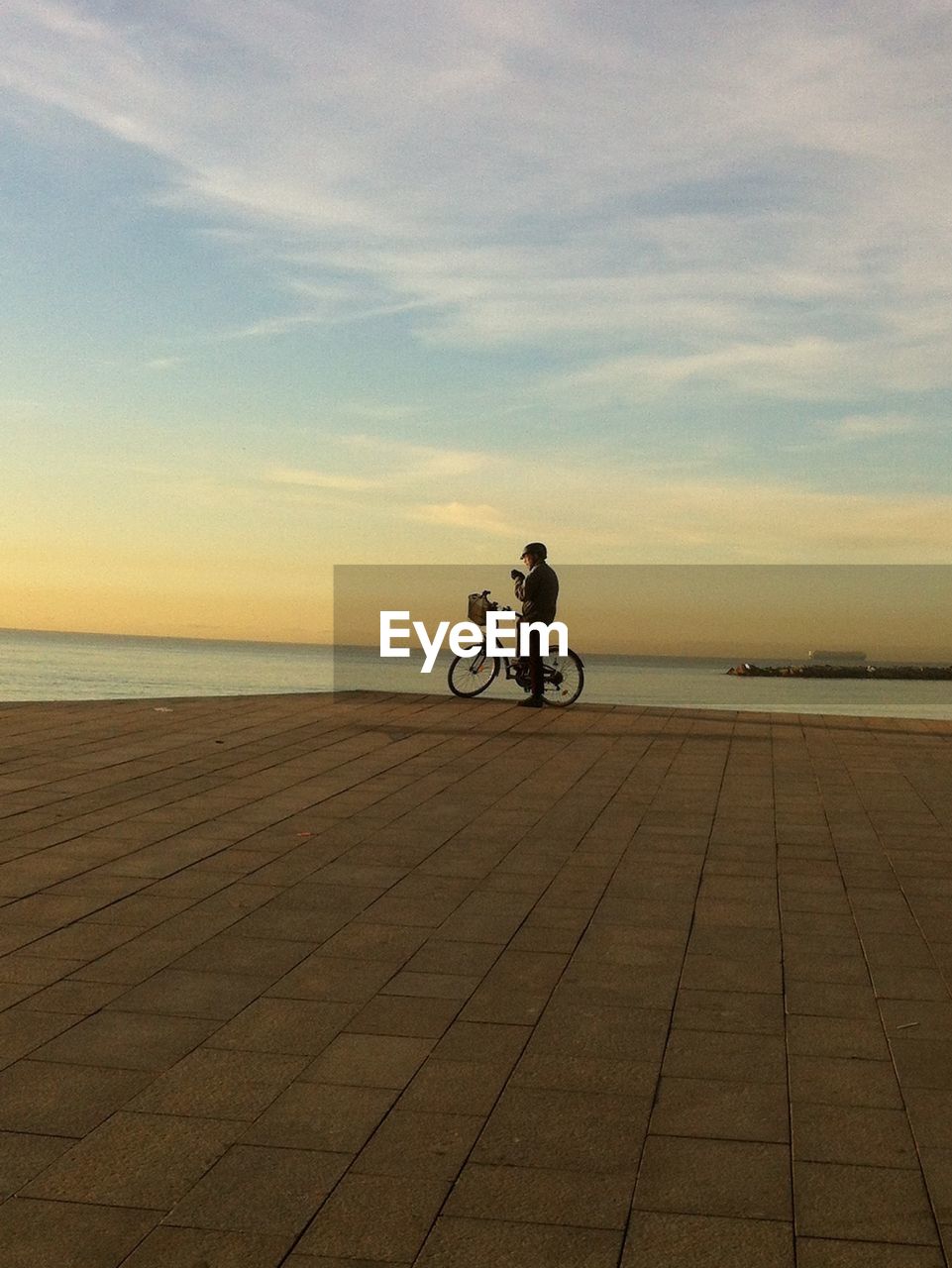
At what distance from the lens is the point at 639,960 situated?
16.1 ft

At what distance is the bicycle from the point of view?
628 inches

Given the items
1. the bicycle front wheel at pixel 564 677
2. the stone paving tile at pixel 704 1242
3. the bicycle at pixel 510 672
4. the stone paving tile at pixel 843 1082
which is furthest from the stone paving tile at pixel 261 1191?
the bicycle front wheel at pixel 564 677

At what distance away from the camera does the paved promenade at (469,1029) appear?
278 centimetres

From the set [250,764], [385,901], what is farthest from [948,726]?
[385,901]

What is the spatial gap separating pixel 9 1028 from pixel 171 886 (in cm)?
198

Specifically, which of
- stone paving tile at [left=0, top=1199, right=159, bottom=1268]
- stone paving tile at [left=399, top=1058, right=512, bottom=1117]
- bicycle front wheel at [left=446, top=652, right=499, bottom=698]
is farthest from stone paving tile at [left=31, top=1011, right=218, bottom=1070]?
bicycle front wheel at [left=446, top=652, right=499, bottom=698]

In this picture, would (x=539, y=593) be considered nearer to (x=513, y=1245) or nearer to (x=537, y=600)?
(x=537, y=600)

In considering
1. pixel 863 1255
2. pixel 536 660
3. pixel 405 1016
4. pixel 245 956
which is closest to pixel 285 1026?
pixel 405 1016

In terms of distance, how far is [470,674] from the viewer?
16.8m

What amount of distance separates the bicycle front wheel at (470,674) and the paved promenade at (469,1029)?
25.4 ft

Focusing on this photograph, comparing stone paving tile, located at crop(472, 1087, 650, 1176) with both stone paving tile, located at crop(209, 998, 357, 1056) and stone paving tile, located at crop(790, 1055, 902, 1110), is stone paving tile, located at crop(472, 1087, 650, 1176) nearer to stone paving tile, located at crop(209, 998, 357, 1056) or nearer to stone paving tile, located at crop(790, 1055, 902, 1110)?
stone paving tile, located at crop(790, 1055, 902, 1110)

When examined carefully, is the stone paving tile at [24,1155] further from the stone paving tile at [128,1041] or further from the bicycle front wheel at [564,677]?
the bicycle front wheel at [564,677]

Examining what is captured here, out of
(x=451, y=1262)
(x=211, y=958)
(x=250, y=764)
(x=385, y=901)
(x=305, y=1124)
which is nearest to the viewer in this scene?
(x=451, y=1262)

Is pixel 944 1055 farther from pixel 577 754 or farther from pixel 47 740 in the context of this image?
pixel 47 740
